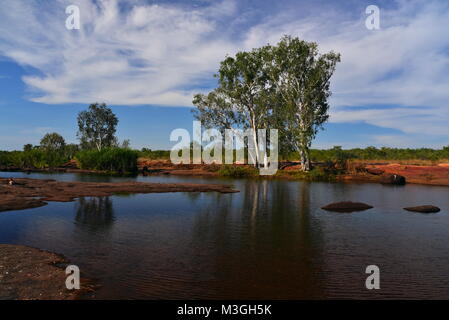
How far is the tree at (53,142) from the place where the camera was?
112900 millimetres

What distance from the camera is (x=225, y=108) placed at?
63.6m

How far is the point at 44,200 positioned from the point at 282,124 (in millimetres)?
43773

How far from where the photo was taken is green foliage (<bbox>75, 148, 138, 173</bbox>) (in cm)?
6919

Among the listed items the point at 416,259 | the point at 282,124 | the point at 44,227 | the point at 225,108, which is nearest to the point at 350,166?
the point at 282,124

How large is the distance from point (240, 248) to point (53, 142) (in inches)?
4732

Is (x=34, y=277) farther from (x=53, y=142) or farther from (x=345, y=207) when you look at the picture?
(x=53, y=142)

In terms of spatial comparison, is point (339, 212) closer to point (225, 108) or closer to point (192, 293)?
point (192, 293)

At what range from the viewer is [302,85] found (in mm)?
54875

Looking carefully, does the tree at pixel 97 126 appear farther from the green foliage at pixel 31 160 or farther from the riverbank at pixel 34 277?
the riverbank at pixel 34 277

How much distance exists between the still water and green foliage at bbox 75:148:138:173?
4671 cm

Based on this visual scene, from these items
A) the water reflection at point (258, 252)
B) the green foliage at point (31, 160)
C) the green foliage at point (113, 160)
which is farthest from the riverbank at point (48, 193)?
the green foliage at point (31, 160)

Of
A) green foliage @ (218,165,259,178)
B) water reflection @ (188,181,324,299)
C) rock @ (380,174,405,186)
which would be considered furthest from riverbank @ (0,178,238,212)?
rock @ (380,174,405,186)

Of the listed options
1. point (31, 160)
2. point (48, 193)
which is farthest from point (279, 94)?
point (31, 160)

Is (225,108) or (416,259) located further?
(225,108)
